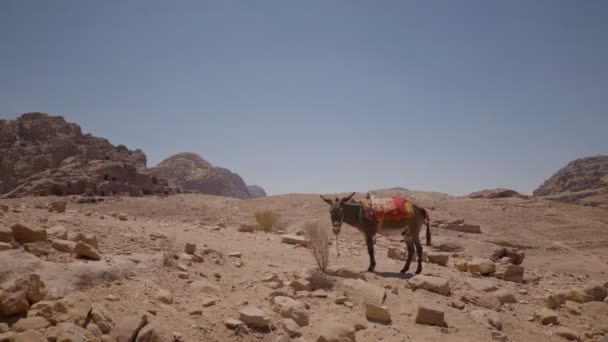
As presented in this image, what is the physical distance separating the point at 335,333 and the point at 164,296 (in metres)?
2.43

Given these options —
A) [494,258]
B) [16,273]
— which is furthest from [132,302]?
[494,258]

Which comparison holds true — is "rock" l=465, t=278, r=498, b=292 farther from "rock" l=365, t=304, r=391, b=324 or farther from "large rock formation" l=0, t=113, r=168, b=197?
"large rock formation" l=0, t=113, r=168, b=197

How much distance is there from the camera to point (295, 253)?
399 inches

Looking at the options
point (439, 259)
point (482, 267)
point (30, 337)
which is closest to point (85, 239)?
point (30, 337)

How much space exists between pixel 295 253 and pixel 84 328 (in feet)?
21.6

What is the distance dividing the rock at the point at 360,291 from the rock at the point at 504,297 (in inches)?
103

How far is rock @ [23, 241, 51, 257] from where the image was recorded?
5172 mm

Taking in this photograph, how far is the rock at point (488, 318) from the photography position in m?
6.13

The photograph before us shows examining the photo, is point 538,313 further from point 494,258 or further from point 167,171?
point 167,171

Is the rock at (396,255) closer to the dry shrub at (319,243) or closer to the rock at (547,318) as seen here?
the dry shrub at (319,243)

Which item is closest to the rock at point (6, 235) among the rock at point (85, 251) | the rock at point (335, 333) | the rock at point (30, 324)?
the rock at point (85, 251)

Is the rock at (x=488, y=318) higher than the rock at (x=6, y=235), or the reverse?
the rock at (x=6, y=235)

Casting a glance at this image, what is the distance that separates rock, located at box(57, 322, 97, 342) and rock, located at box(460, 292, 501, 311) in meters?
6.33

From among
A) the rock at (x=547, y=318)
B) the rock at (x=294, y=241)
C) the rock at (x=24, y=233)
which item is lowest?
the rock at (x=547, y=318)
